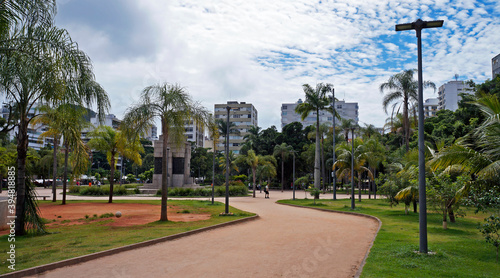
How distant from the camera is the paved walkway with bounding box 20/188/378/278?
26.0ft

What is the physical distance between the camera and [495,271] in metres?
7.85

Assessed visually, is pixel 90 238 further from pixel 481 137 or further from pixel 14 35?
pixel 481 137

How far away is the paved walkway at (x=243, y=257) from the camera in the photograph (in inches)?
312

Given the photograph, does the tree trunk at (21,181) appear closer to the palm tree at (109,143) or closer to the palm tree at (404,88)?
the palm tree at (109,143)

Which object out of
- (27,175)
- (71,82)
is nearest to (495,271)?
(71,82)

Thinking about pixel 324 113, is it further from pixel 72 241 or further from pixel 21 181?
pixel 72 241

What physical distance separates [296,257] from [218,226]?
6.76 metres

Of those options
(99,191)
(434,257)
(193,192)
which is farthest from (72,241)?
(99,191)

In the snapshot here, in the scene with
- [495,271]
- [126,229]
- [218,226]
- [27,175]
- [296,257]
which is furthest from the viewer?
[218,226]

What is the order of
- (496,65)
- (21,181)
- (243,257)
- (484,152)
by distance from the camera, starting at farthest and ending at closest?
(496,65)
(21,181)
(484,152)
(243,257)

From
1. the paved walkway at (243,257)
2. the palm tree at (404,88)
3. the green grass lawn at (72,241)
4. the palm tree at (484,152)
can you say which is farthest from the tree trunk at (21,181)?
the palm tree at (404,88)

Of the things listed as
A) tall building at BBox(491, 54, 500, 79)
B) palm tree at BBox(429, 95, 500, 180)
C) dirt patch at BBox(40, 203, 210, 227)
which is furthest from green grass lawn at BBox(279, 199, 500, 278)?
tall building at BBox(491, 54, 500, 79)

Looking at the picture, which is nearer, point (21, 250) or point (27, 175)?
point (21, 250)

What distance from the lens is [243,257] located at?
9.56 m
